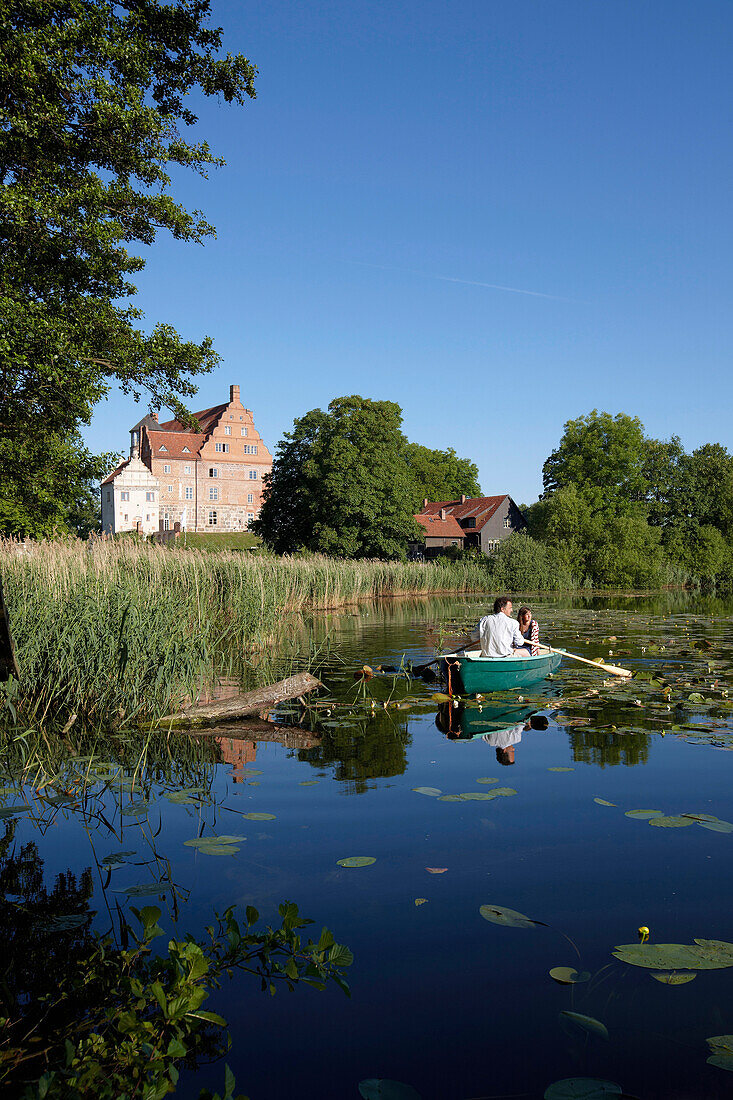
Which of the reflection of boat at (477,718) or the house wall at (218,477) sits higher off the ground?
the house wall at (218,477)

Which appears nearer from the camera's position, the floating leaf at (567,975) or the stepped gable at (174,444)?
the floating leaf at (567,975)

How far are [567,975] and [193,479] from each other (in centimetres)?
6672

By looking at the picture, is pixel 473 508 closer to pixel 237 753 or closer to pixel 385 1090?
pixel 237 753

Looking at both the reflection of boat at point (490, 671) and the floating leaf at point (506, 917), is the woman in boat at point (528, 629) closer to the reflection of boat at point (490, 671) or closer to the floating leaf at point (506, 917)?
the reflection of boat at point (490, 671)

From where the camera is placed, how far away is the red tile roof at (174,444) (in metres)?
66.4

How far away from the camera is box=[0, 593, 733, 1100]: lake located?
2.92 meters

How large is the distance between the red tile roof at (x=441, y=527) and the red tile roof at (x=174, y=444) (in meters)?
21.6

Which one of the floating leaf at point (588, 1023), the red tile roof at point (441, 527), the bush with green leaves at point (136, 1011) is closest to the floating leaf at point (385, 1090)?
the bush with green leaves at point (136, 1011)

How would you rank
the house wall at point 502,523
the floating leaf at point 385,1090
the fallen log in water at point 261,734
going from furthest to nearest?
the house wall at point 502,523 → the fallen log in water at point 261,734 → the floating leaf at point 385,1090

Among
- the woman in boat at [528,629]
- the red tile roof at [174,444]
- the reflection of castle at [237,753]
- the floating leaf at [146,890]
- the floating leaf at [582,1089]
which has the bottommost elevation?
the reflection of castle at [237,753]

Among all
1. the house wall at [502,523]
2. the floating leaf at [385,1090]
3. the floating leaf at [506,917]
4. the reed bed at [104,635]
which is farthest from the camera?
the house wall at [502,523]

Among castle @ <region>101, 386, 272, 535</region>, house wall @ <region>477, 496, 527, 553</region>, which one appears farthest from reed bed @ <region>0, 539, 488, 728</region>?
castle @ <region>101, 386, 272, 535</region>

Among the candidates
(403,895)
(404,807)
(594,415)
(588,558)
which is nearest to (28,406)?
(404,807)

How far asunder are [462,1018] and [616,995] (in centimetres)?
70
